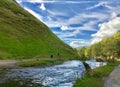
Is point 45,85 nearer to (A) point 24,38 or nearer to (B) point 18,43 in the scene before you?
(B) point 18,43

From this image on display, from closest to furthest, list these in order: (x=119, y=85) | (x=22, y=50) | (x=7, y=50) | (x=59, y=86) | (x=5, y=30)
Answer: (x=119, y=85), (x=59, y=86), (x=7, y=50), (x=22, y=50), (x=5, y=30)

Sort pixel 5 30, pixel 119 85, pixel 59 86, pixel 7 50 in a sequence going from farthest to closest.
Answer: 1. pixel 5 30
2. pixel 7 50
3. pixel 59 86
4. pixel 119 85

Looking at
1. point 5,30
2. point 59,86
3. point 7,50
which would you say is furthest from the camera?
point 5,30

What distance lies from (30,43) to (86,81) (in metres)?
152

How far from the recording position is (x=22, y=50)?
168750 millimetres

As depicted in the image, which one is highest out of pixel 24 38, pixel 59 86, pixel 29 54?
pixel 24 38

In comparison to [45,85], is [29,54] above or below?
above

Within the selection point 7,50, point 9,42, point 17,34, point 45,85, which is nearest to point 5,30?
point 17,34

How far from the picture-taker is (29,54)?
6781 inches

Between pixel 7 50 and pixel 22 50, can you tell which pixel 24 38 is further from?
pixel 7 50

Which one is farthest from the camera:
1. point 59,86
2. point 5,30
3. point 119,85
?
point 5,30

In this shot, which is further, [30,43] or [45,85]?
[30,43]

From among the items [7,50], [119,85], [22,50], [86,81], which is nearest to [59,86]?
[86,81]

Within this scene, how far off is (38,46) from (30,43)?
588cm
